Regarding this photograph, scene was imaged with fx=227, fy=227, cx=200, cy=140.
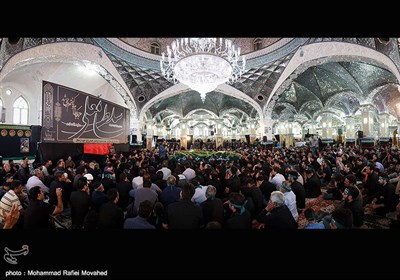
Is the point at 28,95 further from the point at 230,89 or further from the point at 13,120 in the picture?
the point at 230,89

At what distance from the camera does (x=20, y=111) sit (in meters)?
10.9

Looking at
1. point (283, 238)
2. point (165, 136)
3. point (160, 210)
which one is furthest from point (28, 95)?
point (165, 136)

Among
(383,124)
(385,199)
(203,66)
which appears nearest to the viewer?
(385,199)

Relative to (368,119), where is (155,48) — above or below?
above

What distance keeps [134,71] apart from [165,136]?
13769 millimetres

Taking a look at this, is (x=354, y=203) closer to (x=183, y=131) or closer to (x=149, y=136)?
(x=149, y=136)

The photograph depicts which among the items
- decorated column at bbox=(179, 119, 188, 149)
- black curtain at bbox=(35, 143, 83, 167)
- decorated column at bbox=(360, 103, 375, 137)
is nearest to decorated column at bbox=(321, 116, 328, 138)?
decorated column at bbox=(360, 103, 375, 137)

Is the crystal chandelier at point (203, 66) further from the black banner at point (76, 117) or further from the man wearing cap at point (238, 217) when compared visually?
the man wearing cap at point (238, 217)

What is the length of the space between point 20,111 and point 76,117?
7.37 meters

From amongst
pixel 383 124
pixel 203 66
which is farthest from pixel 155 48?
pixel 383 124

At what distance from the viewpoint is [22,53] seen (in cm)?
711

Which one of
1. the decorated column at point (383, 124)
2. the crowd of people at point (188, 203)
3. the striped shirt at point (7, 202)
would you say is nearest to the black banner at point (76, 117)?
the crowd of people at point (188, 203)

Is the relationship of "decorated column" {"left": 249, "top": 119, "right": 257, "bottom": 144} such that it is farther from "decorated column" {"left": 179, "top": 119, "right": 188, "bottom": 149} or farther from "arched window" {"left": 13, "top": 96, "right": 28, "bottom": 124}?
"arched window" {"left": 13, "top": 96, "right": 28, "bottom": 124}

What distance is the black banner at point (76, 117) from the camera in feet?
17.1
